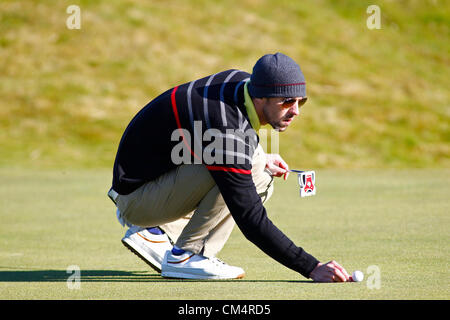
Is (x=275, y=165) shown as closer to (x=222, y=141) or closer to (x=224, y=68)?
(x=222, y=141)

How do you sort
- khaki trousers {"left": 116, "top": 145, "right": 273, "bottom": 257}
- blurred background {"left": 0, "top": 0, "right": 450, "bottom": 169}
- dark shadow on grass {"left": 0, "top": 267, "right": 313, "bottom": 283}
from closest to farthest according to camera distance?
khaki trousers {"left": 116, "top": 145, "right": 273, "bottom": 257} → dark shadow on grass {"left": 0, "top": 267, "right": 313, "bottom": 283} → blurred background {"left": 0, "top": 0, "right": 450, "bottom": 169}

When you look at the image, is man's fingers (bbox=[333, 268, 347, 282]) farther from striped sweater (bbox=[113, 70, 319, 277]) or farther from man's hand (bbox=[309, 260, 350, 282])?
striped sweater (bbox=[113, 70, 319, 277])

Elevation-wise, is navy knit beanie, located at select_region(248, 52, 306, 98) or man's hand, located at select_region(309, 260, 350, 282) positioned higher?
navy knit beanie, located at select_region(248, 52, 306, 98)

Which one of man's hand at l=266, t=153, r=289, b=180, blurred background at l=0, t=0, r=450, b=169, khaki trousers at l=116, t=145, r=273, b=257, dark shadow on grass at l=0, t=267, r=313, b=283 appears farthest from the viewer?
blurred background at l=0, t=0, r=450, b=169

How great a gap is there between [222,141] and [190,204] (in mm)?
738

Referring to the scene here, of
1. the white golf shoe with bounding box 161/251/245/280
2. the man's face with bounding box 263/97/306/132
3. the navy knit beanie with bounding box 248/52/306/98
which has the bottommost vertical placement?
the white golf shoe with bounding box 161/251/245/280

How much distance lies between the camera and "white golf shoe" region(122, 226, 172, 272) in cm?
497

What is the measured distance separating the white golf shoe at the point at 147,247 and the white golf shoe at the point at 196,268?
17cm

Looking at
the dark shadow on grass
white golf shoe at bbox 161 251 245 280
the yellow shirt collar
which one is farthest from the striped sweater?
white golf shoe at bbox 161 251 245 280

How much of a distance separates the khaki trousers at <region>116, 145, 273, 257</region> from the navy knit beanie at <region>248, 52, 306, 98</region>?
583 mm

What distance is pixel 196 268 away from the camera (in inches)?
186

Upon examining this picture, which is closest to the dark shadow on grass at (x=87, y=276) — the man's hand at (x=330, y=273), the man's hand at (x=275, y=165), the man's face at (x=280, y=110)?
the man's hand at (x=330, y=273)

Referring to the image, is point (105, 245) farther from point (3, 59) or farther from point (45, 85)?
point (3, 59)

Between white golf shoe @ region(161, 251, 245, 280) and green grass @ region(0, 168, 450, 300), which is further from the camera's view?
white golf shoe @ region(161, 251, 245, 280)
